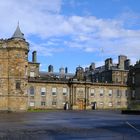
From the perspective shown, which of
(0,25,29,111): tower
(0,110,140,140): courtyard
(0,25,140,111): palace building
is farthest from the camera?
(0,25,140,111): palace building

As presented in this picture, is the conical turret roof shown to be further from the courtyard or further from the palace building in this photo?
the courtyard

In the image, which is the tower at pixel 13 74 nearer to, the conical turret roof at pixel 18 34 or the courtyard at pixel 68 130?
the conical turret roof at pixel 18 34

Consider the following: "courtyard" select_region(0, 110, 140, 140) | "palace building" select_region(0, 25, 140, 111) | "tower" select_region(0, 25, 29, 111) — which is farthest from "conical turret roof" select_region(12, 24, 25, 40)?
"courtyard" select_region(0, 110, 140, 140)

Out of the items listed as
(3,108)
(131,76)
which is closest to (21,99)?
(3,108)

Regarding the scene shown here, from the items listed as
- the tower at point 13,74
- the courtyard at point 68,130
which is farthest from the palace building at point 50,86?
the courtyard at point 68,130

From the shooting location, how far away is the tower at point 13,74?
65.0 m

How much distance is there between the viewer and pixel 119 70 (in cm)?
10844

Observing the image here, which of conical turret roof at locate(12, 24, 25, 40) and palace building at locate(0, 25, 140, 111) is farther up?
conical turret roof at locate(12, 24, 25, 40)

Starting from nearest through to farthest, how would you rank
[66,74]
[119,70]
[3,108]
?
1. [3,108]
2. [119,70]
3. [66,74]

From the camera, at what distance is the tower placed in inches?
2559

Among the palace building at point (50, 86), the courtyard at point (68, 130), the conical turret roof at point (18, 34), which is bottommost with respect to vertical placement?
the courtyard at point (68, 130)

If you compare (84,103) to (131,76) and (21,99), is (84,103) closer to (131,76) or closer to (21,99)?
(131,76)

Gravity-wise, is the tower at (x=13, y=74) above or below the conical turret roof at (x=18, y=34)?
below

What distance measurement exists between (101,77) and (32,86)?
36588 millimetres
